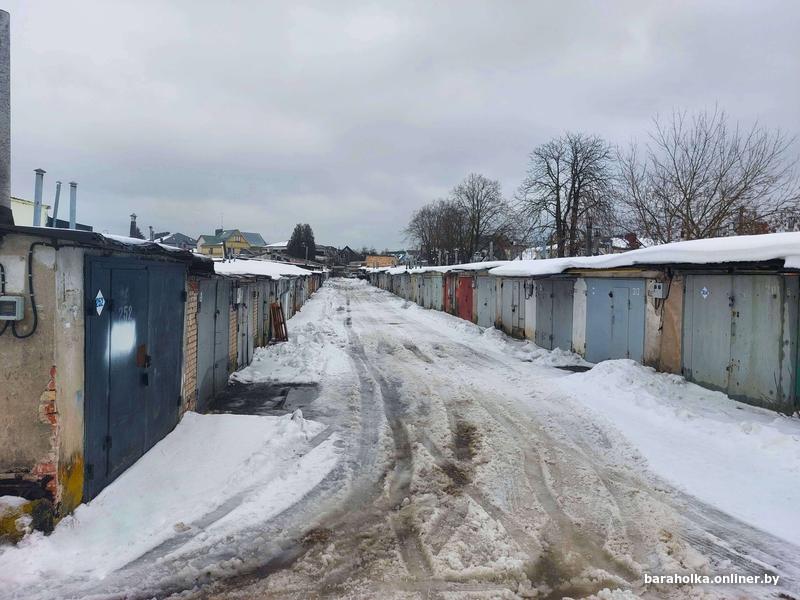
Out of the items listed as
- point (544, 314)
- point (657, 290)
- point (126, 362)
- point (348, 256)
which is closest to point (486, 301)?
point (544, 314)

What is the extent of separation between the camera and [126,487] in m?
4.60

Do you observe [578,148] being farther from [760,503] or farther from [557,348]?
[760,503]

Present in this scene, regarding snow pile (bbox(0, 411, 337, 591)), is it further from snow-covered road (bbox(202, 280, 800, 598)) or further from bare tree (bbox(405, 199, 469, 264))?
bare tree (bbox(405, 199, 469, 264))

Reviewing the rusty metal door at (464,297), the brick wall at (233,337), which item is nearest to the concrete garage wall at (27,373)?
the brick wall at (233,337)

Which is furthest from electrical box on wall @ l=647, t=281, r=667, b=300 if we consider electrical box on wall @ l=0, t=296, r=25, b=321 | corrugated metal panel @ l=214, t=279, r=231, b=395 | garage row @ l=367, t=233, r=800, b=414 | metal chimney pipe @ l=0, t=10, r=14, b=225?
metal chimney pipe @ l=0, t=10, r=14, b=225

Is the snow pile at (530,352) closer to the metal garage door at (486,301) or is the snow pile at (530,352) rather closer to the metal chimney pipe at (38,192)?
the metal garage door at (486,301)

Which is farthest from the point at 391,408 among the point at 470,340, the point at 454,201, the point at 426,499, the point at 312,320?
the point at 454,201

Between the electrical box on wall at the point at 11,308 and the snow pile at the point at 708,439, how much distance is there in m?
6.31

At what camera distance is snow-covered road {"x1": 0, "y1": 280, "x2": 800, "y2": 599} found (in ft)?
11.4

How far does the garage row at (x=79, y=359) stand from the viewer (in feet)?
12.3

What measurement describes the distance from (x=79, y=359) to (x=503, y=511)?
157 inches

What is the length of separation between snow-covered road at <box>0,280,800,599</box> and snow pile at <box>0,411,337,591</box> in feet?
0.29

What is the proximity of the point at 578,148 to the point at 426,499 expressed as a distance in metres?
33.2

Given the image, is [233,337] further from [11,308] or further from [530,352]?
[530,352]
